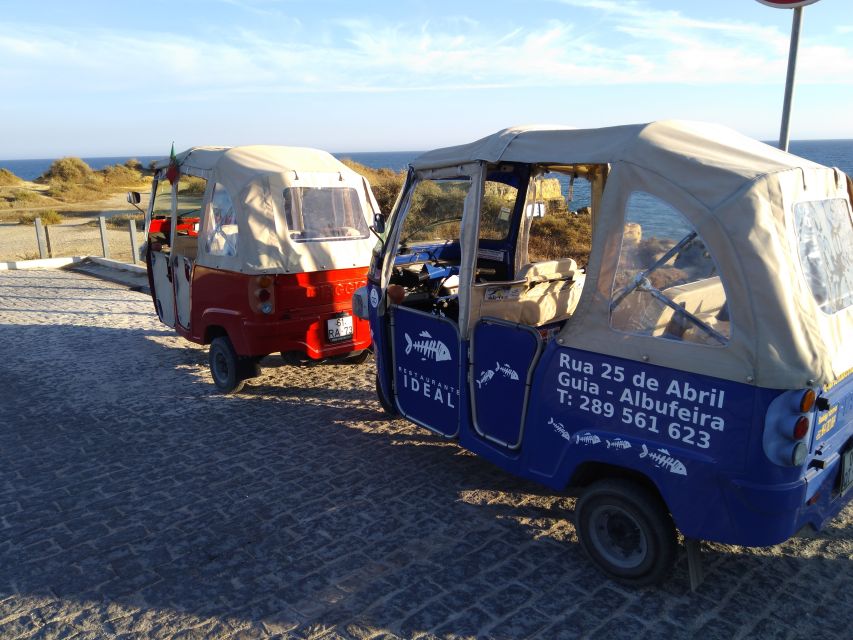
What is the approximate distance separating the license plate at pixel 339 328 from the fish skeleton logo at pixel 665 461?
4059mm

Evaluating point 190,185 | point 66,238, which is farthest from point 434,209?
point 66,238

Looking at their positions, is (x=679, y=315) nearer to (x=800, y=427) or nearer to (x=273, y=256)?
(x=800, y=427)

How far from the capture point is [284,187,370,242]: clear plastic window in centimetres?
667

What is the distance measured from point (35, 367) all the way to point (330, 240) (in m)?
4.08

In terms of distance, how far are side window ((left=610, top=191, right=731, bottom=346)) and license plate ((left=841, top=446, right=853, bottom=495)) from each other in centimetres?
103

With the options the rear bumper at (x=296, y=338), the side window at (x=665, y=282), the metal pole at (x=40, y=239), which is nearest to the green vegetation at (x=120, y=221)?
the metal pole at (x=40, y=239)

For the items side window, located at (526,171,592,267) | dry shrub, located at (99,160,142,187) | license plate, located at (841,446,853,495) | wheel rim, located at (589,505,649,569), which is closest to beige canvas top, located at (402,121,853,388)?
license plate, located at (841,446,853,495)

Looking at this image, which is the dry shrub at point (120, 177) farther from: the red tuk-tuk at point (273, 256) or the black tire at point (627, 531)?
the black tire at point (627, 531)

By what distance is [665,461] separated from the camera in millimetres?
3154

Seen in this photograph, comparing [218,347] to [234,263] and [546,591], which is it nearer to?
[234,263]

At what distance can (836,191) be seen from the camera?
3490 mm

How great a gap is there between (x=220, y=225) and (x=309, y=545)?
382 centimetres

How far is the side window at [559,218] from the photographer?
5.27 metres

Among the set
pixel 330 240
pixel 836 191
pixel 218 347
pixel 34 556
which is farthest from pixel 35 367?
pixel 836 191
